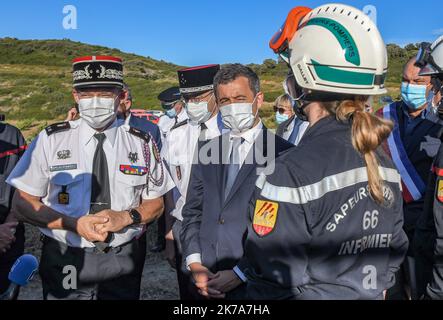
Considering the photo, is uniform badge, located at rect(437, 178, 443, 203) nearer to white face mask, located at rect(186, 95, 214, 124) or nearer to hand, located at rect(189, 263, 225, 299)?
hand, located at rect(189, 263, 225, 299)

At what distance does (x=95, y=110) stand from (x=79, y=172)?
450 millimetres

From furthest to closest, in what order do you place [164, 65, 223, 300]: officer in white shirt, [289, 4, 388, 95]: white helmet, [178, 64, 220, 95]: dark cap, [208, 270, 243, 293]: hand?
1. [178, 64, 220, 95]: dark cap
2. [164, 65, 223, 300]: officer in white shirt
3. [208, 270, 243, 293]: hand
4. [289, 4, 388, 95]: white helmet

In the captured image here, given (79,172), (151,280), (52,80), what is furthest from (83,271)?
(52,80)

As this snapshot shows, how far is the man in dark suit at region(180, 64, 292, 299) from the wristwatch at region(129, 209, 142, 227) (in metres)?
0.32

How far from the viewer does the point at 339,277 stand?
1.76 metres

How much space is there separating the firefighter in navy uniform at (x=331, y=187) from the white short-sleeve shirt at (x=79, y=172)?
4.40 feet

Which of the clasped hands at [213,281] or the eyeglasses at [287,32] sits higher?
the eyeglasses at [287,32]

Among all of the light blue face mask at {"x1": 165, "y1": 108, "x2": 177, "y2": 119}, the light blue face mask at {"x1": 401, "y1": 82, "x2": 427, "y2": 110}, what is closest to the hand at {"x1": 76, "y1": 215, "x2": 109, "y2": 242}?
the light blue face mask at {"x1": 401, "y1": 82, "x2": 427, "y2": 110}

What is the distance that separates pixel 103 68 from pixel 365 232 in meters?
2.08

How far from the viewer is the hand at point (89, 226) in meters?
2.66

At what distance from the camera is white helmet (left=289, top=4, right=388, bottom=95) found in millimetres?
1834

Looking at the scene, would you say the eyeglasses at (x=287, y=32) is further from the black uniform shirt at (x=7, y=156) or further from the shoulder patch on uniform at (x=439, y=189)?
the black uniform shirt at (x=7, y=156)

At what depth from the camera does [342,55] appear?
1834mm

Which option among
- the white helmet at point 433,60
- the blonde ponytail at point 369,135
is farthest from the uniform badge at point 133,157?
the white helmet at point 433,60
